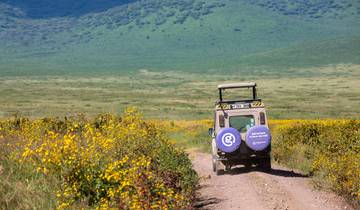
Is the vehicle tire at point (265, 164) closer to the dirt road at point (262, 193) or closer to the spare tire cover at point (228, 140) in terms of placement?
the dirt road at point (262, 193)

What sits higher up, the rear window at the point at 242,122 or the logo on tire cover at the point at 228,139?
the rear window at the point at 242,122

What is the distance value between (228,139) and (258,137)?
2.73 feet

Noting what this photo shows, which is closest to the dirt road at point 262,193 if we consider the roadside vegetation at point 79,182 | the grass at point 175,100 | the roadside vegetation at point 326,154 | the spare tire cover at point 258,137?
the roadside vegetation at point 326,154

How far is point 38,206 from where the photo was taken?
10000mm

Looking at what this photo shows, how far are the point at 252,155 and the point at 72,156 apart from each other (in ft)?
25.9

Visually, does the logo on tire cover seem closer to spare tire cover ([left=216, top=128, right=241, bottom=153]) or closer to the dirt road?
spare tire cover ([left=216, top=128, right=241, bottom=153])

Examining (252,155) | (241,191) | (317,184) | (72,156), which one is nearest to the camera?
(72,156)

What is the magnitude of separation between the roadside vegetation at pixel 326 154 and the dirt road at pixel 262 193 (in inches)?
14.6

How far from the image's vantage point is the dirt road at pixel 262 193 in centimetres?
1315

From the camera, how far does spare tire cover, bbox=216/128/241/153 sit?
671 inches

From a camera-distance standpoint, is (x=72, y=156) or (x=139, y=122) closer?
(x=72, y=156)

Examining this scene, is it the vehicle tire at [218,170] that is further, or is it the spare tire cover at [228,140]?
the vehicle tire at [218,170]

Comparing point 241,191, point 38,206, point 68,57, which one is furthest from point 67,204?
point 68,57

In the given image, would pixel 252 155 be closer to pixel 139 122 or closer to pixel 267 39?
pixel 139 122
